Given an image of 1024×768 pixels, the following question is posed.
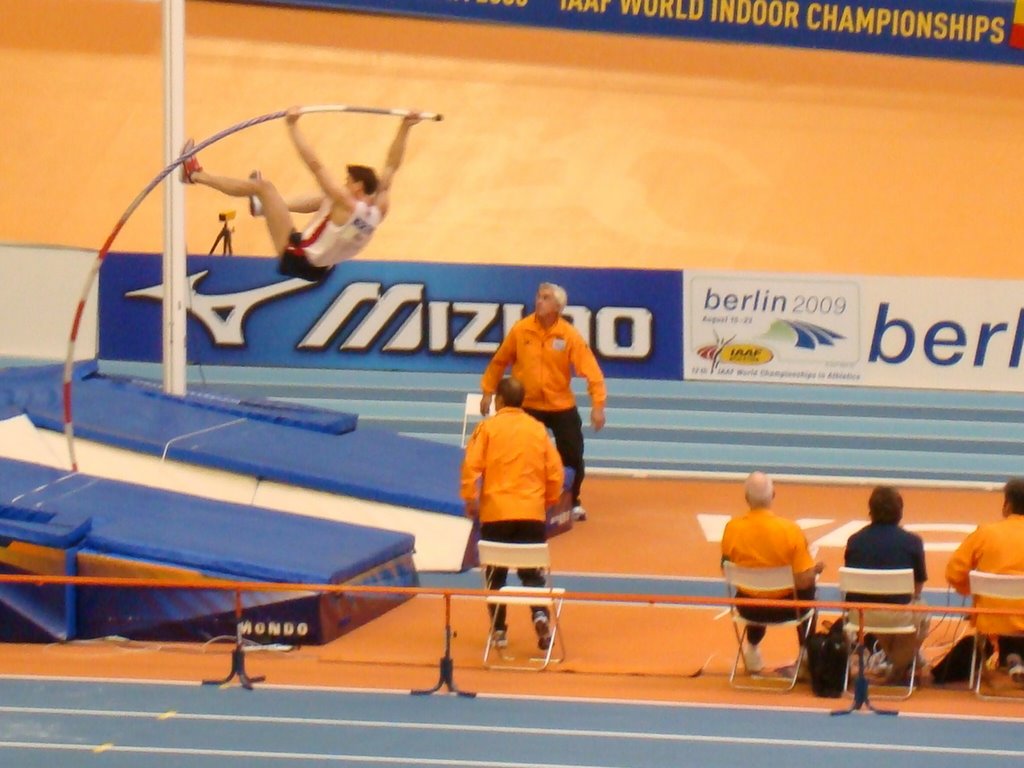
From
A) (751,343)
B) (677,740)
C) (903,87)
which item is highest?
(903,87)

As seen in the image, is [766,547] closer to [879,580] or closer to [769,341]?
[879,580]

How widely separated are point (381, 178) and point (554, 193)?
26.8 feet

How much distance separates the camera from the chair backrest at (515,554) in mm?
7750

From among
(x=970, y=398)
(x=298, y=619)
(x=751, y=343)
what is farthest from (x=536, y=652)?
(x=970, y=398)

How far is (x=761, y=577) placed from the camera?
24.5ft

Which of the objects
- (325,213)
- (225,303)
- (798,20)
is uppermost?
(798,20)

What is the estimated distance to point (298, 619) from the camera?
8.16 metres

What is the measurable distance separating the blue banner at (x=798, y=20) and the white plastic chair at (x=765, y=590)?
10.6 metres

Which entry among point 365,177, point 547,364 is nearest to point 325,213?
point 365,177

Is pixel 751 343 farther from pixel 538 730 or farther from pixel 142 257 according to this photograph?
pixel 538 730

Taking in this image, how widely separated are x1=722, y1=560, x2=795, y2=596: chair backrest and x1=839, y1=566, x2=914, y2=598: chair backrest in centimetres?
27

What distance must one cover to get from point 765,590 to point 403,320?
23.8 feet

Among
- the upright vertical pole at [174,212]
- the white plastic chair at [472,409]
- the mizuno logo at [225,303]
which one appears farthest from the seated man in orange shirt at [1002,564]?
the mizuno logo at [225,303]

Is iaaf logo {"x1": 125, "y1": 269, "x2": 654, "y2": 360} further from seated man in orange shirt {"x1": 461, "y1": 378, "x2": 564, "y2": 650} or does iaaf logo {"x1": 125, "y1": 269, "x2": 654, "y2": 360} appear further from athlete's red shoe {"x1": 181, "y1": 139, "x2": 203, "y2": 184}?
seated man in orange shirt {"x1": 461, "y1": 378, "x2": 564, "y2": 650}
